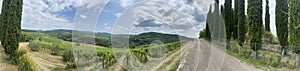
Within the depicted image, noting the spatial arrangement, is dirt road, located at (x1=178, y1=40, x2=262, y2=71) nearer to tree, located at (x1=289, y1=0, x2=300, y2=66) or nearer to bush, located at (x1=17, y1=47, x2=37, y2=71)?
tree, located at (x1=289, y1=0, x2=300, y2=66)

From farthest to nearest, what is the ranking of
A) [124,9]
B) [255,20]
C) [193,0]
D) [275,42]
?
[275,42], [255,20], [193,0], [124,9]

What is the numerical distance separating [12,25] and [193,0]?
709cm

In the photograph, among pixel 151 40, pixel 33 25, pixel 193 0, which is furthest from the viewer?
pixel 33 25

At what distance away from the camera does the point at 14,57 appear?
1122 cm

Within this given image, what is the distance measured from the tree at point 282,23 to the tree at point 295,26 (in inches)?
82.1

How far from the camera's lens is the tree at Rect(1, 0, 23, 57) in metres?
11.2

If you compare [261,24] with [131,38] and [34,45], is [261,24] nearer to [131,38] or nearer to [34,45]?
[131,38]

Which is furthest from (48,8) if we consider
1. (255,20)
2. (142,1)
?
(255,20)

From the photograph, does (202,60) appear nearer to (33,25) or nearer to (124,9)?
(124,9)

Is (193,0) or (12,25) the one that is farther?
(12,25)

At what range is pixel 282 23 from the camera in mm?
14852

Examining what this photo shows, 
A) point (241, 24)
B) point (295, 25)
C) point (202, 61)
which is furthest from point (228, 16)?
point (202, 61)

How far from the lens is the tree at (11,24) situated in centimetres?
1124

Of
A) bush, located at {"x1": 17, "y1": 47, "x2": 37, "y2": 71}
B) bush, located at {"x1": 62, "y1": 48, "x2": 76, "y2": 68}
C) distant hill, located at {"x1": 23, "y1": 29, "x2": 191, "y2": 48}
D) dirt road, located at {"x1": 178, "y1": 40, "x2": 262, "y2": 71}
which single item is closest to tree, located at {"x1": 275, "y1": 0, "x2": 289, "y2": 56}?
dirt road, located at {"x1": 178, "y1": 40, "x2": 262, "y2": 71}
